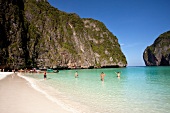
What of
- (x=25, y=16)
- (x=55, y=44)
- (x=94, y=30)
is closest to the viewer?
(x=25, y=16)

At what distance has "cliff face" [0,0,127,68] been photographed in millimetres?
83562

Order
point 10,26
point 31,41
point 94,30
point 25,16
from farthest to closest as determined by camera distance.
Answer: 1. point 94,30
2. point 25,16
3. point 31,41
4. point 10,26

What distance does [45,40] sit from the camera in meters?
107

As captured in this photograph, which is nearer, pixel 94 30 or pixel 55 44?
pixel 55 44

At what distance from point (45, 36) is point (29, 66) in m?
26.1

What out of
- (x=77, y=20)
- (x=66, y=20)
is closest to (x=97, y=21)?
(x=77, y=20)

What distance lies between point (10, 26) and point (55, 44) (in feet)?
106

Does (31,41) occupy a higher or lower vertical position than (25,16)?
lower

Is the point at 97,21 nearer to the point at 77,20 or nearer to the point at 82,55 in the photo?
the point at 77,20

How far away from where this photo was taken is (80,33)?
136 meters

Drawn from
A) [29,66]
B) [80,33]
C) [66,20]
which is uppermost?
[66,20]

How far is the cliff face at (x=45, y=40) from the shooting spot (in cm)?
8356

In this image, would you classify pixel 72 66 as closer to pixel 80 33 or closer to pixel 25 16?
pixel 80 33

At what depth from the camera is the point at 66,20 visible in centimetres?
13425
